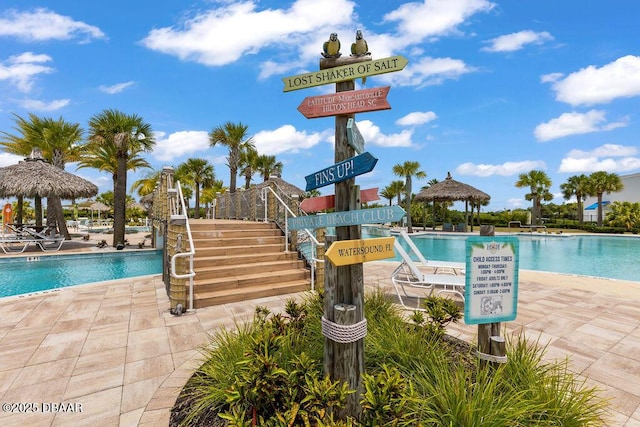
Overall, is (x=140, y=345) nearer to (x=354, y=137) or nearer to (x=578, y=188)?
(x=354, y=137)

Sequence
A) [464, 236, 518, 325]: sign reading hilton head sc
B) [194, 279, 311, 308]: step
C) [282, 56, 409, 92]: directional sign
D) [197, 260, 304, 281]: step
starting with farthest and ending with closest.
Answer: [197, 260, 304, 281]: step
[194, 279, 311, 308]: step
[464, 236, 518, 325]: sign reading hilton head sc
[282, 56, 409, 92]: directional sign

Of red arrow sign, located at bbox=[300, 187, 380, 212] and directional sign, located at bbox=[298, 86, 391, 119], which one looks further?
red arrow sign, located at bbox=[300, 187, 380, 212]

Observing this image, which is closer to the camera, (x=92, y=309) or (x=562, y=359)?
(x=562, y=359)

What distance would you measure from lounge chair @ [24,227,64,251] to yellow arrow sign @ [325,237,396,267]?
59.5ft

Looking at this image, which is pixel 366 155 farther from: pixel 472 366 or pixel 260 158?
pixel 260 158

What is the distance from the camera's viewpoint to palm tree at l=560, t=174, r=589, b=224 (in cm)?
3244

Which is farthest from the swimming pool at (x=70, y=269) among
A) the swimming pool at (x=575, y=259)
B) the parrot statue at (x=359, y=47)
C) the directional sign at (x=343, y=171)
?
the swimming pool at (x=575, y=259)

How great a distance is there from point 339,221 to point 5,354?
447cm

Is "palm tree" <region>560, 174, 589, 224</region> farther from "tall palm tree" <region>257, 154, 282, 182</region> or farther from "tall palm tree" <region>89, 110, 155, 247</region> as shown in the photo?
"tall palm tree" <region>89, 110, 155, 247</region>

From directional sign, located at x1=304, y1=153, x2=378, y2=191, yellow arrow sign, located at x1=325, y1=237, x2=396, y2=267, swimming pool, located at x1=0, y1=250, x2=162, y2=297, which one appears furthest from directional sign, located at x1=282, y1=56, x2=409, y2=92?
swimming pool, located at x1=0, y1=250, x2=162, y2=297

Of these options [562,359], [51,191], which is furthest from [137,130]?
[562,359]

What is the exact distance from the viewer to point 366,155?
2.16 m

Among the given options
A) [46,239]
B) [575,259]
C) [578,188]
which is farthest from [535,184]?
[46,239]

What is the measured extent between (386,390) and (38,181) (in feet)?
64.1
